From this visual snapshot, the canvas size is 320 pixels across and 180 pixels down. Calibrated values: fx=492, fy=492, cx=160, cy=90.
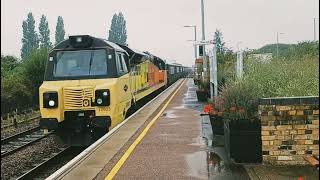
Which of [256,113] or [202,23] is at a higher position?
[202,23]

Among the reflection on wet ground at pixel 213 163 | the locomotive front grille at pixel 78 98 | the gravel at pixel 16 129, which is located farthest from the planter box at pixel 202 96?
the reflection on wet ground at pixel 213 163

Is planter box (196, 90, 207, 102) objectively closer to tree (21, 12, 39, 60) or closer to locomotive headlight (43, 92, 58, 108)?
locomotive headlight (43, 92, 58, 108)

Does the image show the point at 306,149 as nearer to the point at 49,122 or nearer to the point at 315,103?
the point at 315,103

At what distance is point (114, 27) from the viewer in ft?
343

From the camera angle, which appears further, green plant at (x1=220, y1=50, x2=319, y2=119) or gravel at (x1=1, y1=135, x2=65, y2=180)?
gravel at (x1=1, y1=135, x2=65, y2=180)

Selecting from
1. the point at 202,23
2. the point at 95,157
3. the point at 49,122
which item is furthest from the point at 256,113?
the point at 202,23

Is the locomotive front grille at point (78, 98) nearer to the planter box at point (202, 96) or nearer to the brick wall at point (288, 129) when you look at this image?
the brick wall at point (288, 129)

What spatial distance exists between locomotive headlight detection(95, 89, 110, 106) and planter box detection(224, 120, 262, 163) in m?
5.44

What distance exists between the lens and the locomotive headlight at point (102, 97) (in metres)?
12.9

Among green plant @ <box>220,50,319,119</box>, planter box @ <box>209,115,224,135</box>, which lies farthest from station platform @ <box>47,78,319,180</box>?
green plant @ <box>220,50,319,119</box>

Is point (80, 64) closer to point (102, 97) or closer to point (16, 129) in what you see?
point (102, 97)

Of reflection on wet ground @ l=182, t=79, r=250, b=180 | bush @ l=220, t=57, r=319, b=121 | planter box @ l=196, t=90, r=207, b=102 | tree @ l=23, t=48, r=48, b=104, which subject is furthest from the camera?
tree @ l=23, t=48, r=48, b=104

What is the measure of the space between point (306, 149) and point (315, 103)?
2.45 ft

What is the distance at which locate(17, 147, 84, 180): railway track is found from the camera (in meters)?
11.1
